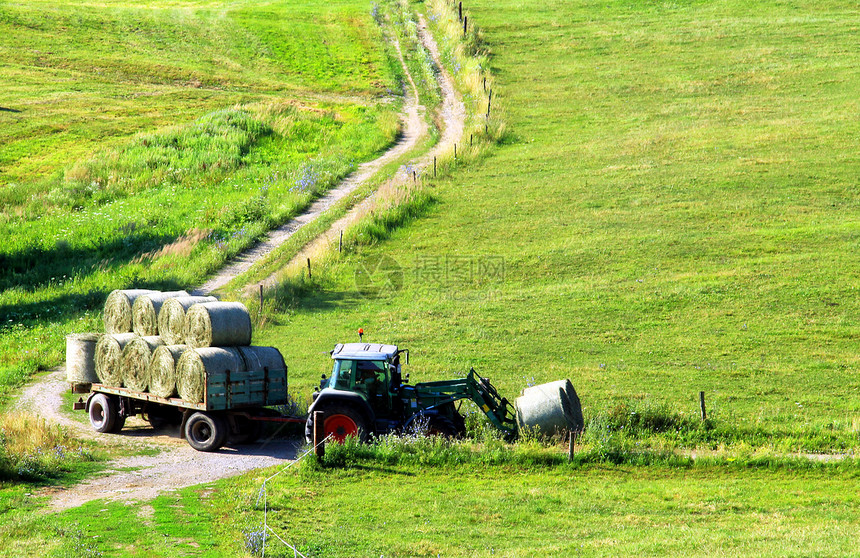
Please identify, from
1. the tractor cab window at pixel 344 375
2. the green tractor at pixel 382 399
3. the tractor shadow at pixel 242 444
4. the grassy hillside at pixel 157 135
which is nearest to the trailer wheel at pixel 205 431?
the tractor shadow at pixel 242 444

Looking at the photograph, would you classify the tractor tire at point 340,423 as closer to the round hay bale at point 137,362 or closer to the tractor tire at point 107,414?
the round hay bale at point 137,362

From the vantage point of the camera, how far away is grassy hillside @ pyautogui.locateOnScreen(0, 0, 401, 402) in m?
35.5

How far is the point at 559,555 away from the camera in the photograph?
12.0 m

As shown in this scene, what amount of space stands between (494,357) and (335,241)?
13.3 m

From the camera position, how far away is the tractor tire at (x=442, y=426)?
1833cm

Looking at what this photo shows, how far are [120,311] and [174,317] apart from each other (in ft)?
8.79

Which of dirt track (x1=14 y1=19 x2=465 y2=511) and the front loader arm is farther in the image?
the front loader arm

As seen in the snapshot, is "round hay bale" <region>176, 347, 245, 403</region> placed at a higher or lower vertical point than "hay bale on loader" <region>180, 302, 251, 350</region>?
lower

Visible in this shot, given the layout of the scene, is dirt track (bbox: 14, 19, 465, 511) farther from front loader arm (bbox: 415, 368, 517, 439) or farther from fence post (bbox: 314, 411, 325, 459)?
front loader arm (bbox: 415, 368, 517, 439)

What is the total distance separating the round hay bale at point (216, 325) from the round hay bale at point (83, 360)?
135 inches

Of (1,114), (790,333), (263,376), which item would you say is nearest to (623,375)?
(790,333)

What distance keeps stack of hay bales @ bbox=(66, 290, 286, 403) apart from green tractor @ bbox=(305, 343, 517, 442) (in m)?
2.39

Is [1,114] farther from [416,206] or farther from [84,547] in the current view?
[84,547]

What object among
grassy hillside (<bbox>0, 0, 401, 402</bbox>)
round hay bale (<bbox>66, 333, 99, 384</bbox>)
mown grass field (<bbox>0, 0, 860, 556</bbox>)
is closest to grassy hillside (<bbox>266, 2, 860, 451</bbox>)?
mown grass field (<bbox>0, 0, 860, 556</bbox>)
